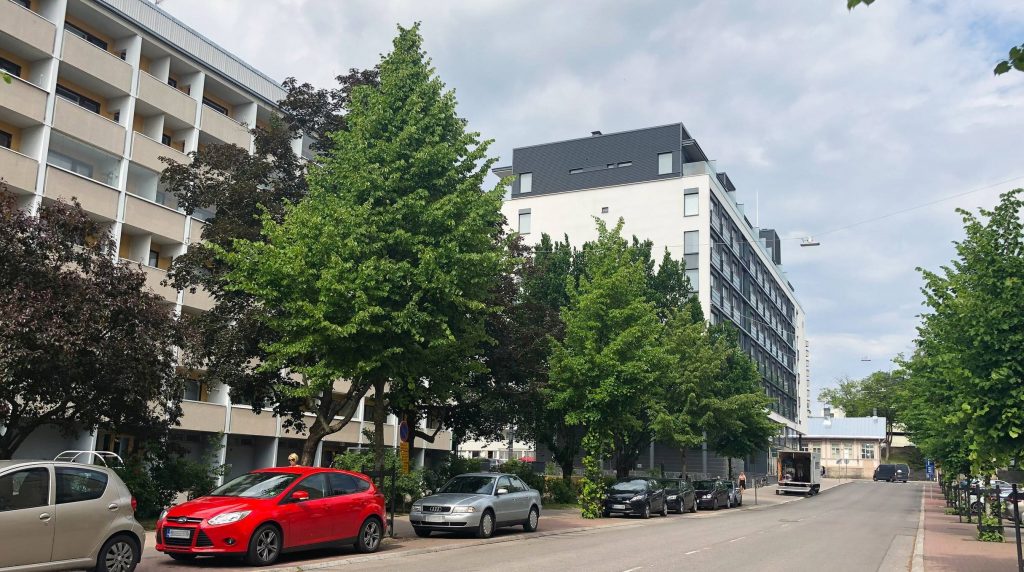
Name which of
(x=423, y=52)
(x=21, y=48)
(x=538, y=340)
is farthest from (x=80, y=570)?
(x=21, y=48)

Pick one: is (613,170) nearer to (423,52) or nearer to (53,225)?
(423,52)

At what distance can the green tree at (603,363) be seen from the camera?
90.1ft

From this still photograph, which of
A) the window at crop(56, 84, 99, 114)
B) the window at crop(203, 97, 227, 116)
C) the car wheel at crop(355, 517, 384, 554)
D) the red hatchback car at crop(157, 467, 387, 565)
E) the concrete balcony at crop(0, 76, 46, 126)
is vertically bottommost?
the car wheel at crop(355, 517, 384, 554)

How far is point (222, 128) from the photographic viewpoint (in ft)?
131

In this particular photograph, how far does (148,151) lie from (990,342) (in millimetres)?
32055

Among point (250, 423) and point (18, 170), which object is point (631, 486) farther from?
point (18, 170)

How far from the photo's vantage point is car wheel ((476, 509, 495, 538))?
18.8 m

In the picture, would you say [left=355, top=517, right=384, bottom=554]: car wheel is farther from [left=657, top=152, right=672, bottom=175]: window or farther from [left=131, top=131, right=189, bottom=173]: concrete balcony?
[left=657, top=152, right=672, bottom=175]: window

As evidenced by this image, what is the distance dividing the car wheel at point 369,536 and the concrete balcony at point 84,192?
70.4ft

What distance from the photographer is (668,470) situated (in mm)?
59969

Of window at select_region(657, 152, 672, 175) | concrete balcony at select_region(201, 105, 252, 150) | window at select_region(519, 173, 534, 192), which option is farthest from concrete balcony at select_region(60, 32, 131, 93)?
window at select_region(657, 152, 672, 175)

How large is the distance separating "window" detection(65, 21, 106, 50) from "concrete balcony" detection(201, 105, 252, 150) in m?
4.91

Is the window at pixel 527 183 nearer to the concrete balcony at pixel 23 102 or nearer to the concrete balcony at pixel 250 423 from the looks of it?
the concrete balcony at pixel 250 423

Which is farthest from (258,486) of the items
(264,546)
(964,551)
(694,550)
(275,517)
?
(964,551)
